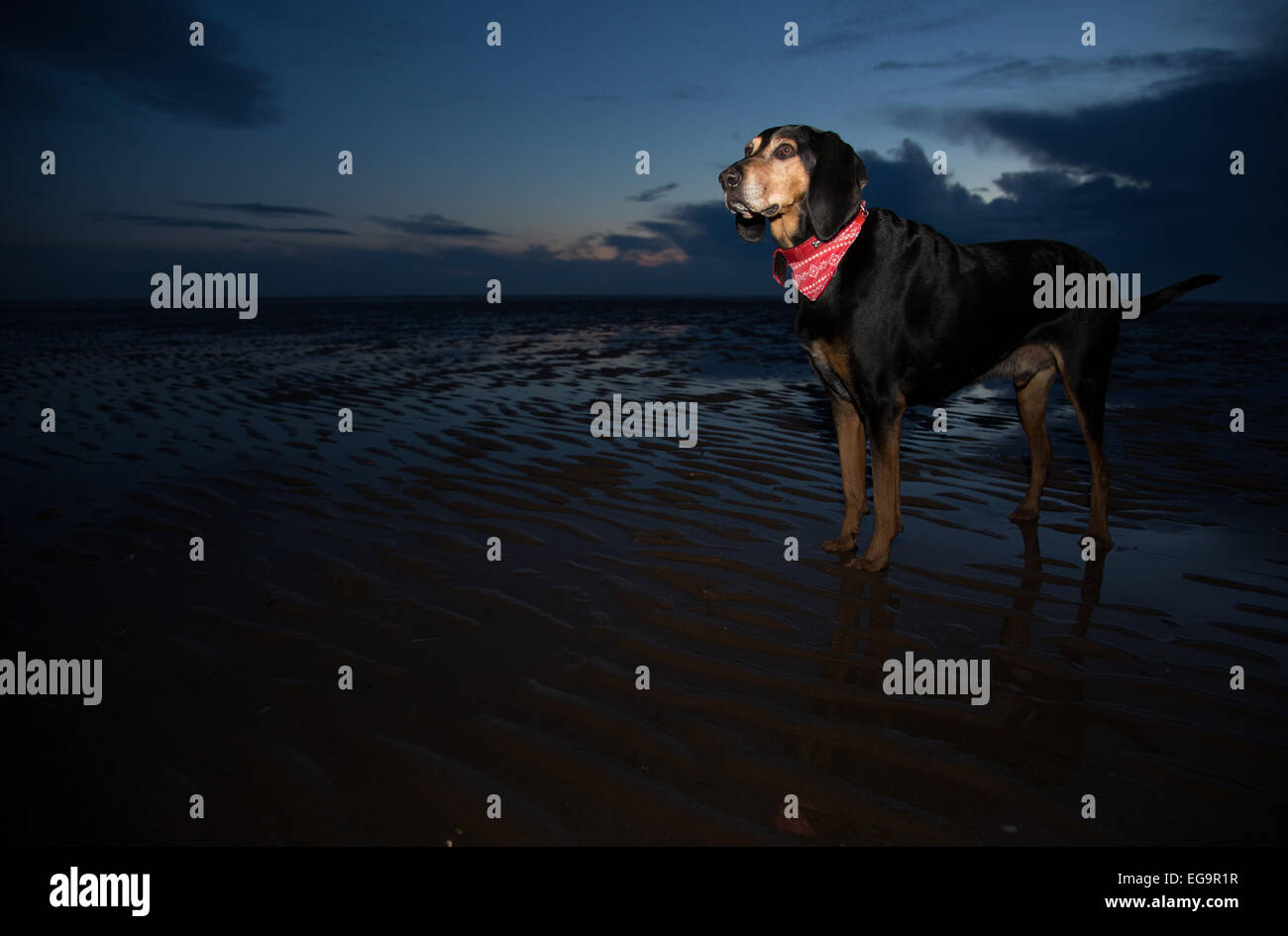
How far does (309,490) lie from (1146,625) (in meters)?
5.55

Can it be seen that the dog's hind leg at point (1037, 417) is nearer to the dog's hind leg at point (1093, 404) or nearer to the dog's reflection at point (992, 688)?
the dog's hind leg at point (1093, 404)

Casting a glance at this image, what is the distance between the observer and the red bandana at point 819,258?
424cm

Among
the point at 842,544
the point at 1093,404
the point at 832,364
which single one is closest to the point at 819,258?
the point at 832,364

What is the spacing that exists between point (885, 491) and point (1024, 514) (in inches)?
58.8

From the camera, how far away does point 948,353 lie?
4.48m

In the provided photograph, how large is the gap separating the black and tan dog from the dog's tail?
0.07ft

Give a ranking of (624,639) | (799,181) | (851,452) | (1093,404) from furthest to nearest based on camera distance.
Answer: (1093,404), (851,452), (799,181), (624,639)

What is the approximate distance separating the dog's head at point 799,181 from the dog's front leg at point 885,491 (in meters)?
1.17

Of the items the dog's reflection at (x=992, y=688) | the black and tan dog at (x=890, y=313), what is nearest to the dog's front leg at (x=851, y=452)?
the black and tan dog at (x=890, y=313)

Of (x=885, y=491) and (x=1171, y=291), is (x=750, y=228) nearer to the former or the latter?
(x=885, y=491)

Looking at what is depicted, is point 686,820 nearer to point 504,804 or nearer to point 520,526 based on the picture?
point 504,804

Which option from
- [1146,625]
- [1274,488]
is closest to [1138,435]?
[1274,488]

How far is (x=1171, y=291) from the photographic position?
5000 mm

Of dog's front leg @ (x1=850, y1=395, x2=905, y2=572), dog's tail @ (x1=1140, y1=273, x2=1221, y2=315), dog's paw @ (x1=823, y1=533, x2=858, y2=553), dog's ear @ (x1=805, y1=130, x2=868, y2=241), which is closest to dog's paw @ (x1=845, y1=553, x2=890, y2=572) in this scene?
dog's front leg @ (x1=850, y1=395, x2=905, y2=572)
